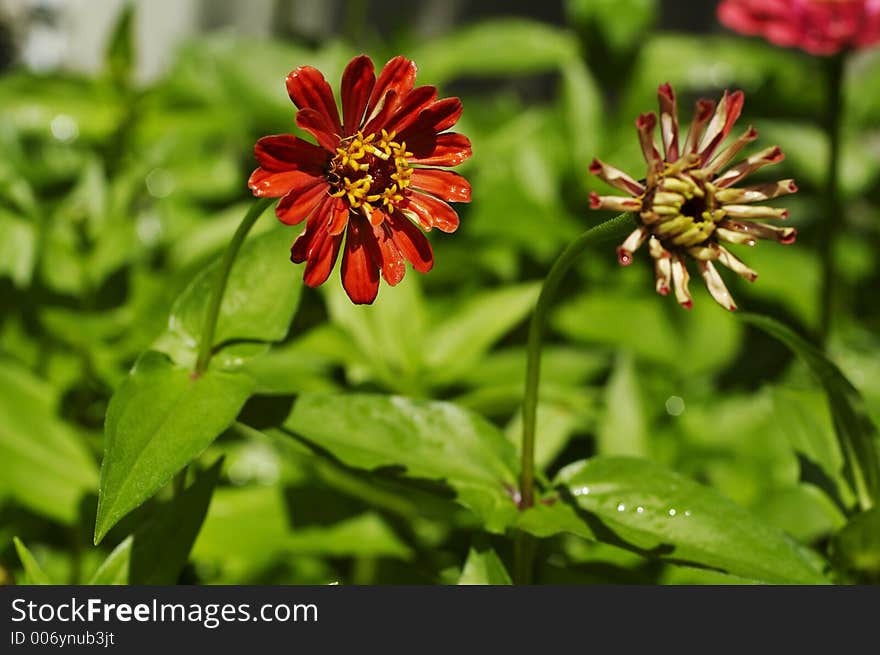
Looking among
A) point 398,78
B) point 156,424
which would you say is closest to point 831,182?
point 398,78

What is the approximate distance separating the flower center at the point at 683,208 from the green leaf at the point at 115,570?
0.44 meters

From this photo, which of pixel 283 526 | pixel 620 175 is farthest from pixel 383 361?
pixel 620 175

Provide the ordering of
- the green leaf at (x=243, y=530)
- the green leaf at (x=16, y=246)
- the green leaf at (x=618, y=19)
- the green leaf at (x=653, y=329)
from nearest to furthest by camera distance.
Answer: the green leaf at (x=243, y=530) < the green leaf at (x=16, y=246) < the green leaf at (x=653, y=329) < the green leaf at (x=618, y=19)

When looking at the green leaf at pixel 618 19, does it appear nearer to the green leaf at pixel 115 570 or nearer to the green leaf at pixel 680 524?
the green leaf at pixel 680 524

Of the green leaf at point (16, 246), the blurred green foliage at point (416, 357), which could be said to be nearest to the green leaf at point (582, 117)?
the blurred green foliage at point (416, 357)

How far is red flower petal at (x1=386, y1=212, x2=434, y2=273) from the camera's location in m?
0.62

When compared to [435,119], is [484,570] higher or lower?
lower

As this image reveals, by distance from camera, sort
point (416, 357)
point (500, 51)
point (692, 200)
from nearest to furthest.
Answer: point (692, 200) → point (416, 357) → point (500, 51)

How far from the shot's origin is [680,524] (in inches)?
27.3

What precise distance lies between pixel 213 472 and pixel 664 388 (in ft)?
2.24

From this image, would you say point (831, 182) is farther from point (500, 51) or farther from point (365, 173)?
point (365, 173)

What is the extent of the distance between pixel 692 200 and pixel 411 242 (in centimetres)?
18

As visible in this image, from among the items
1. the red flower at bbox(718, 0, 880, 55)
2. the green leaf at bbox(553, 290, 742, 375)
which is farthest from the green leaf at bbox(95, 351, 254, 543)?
the red flower at bbox(718, 0, 880, 55)

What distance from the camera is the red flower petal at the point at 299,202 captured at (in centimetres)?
58
